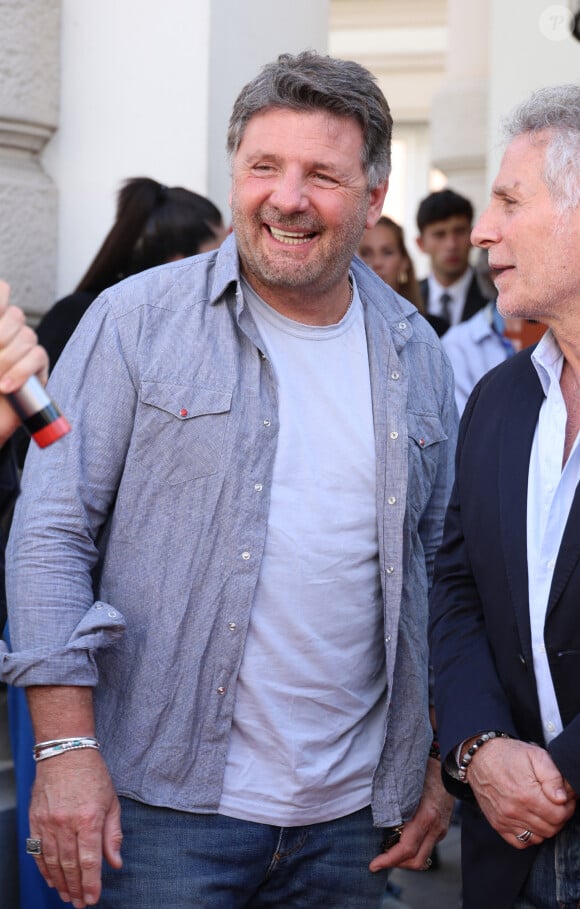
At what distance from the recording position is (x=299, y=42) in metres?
4.38

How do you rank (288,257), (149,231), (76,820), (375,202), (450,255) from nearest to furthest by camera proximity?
(76,820) → (288,257) → (375,202) → (149,231) → (450,255)

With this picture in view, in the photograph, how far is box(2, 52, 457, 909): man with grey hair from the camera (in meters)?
2.41

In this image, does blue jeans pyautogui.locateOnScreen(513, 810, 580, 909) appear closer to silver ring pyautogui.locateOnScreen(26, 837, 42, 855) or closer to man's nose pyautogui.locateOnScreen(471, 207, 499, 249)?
silver ring pyautogui.locateOnScreen(26, 837, 42, 855)

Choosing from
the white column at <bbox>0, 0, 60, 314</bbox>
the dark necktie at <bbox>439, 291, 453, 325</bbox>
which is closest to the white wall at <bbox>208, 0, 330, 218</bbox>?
the white column at <bbox>0, 0, 60, 314</bbox>

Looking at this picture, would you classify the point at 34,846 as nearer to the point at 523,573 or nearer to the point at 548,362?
the point at 523,573

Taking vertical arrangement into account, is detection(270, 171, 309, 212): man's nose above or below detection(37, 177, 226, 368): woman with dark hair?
above

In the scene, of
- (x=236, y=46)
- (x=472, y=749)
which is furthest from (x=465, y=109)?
(x=472, y=749)

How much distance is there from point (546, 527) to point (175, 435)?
2.21 ft

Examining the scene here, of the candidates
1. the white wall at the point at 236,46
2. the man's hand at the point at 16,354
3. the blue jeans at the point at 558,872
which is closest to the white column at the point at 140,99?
the white wall at the point at 236,46

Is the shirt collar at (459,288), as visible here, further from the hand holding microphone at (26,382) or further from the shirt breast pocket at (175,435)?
the hand holding microphone at (26,382)

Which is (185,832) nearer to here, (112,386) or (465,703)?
(465,703)

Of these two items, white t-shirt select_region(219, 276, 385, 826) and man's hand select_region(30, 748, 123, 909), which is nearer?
man's hand select_region(30, 748, 123, 909)

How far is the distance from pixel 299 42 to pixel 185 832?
2739 millimetres

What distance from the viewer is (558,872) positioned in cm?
237
